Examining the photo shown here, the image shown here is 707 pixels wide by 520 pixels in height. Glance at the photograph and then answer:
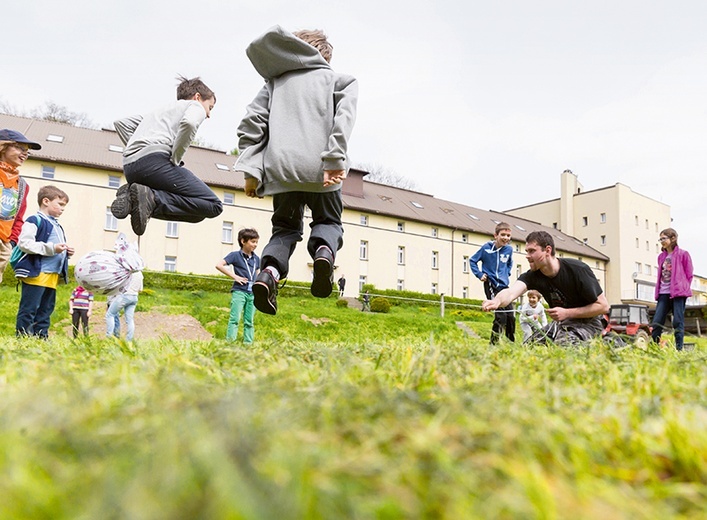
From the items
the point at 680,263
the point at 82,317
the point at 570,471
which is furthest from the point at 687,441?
the point at 82,317

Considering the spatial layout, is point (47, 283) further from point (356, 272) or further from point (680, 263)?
point (356, 272)

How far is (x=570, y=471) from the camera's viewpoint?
0.93 m

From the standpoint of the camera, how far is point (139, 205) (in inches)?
188

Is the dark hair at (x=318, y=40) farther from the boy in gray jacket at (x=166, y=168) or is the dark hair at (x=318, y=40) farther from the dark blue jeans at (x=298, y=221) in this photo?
the dark blue jeans at (x=298, y=221)

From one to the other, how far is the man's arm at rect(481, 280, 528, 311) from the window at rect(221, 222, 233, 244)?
1433 inches

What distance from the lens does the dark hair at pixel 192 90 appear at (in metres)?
5.52

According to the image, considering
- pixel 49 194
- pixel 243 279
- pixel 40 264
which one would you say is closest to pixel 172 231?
pixel 243 279

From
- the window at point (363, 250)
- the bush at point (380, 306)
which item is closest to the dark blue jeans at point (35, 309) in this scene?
the bush at point (380, 306)

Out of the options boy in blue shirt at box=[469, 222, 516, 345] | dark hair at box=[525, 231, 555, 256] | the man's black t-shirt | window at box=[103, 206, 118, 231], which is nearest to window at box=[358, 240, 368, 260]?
window at box=[103, 206, 118, 231]

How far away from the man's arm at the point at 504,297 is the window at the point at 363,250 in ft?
131

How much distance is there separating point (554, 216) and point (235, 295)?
66327 mm

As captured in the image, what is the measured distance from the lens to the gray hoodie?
14.8 ft

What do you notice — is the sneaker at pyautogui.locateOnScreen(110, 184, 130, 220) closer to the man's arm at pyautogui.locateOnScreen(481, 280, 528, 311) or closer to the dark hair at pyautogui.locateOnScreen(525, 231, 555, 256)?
the man's arm at pyautogui.locateOnScreen(481, 280, 528, 311)

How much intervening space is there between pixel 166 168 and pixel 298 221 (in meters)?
1.31
